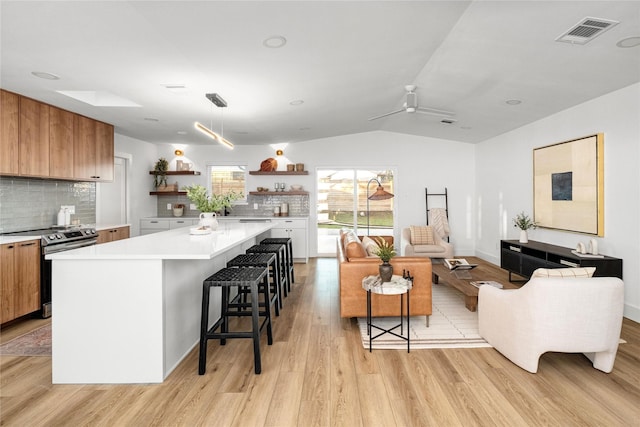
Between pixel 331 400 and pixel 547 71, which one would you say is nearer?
pixel 331 400

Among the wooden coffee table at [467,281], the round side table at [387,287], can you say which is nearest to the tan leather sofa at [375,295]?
the round side table at [387,287]

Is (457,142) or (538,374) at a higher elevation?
(457,142)

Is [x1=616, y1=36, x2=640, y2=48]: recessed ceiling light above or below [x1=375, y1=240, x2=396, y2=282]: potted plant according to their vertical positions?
above

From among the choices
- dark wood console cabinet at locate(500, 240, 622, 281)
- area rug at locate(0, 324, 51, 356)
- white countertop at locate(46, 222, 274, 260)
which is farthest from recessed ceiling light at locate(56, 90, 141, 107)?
dark wood console cabinet at locate(500, 240, 622, 281)

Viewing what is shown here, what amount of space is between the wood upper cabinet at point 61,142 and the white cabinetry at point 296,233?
3.48m

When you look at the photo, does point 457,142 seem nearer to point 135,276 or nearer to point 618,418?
point 618,418

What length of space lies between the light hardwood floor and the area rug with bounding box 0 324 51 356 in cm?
12

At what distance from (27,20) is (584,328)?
441 centimetres

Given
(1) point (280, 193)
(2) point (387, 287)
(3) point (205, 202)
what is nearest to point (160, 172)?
(1) point (280, 193)

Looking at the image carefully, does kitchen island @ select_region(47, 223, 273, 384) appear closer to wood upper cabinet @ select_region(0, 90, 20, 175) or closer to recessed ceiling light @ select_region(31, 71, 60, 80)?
recessed ceiling light @ select_region(31, 71, 60, 80)

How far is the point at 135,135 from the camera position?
629cm

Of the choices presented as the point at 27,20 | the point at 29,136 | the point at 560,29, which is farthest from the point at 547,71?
the point at 29,136

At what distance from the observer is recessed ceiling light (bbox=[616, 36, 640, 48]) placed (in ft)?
8.80

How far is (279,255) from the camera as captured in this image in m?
4.41
